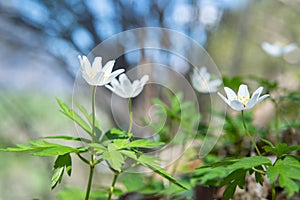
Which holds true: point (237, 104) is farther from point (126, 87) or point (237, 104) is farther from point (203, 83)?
point (203, 83)

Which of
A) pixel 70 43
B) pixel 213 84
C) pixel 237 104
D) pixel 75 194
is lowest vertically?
pixel 75 194

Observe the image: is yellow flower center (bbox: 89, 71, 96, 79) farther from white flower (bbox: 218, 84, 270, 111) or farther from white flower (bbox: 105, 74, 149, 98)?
white flower (bbox: 218, 84, 270, 111)

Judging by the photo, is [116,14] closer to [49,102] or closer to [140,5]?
[140,5]

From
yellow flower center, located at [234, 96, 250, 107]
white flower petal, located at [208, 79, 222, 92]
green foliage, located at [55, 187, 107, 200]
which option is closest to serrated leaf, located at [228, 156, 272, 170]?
yellow flower center, located at [234, 96, 250, 107]

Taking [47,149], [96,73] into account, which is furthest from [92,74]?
[47,149]

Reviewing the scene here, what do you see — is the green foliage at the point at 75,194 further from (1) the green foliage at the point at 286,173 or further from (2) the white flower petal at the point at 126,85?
(1) the green foliage at the point at 286,173

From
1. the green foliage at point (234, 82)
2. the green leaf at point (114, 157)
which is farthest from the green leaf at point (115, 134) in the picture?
the green foliage at point (234, 82)
